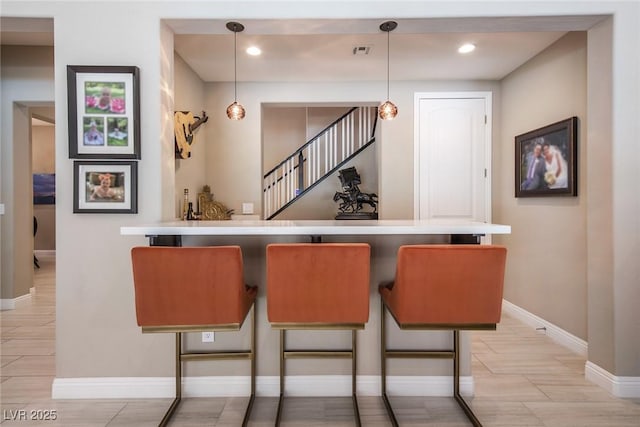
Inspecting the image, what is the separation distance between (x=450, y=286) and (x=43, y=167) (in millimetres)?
8928

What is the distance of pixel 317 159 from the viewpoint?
641cm

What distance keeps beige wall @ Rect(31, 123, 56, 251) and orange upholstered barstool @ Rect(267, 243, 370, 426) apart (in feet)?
26.4

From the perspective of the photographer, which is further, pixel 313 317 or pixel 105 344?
pixel 105 344

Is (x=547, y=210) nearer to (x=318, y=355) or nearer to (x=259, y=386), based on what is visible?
(x=318, y=355)

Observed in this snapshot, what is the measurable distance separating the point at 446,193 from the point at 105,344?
12.1ft

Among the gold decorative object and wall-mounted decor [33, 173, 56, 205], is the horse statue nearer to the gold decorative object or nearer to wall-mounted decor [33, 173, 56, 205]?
the gold decorative object

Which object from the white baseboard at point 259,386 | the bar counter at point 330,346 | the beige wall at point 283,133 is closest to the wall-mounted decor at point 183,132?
the bar counter at point 330,346

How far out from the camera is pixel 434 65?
12.2 ft

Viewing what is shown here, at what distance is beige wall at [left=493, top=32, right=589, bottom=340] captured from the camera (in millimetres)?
2932

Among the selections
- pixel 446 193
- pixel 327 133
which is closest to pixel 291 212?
pixel 327 133

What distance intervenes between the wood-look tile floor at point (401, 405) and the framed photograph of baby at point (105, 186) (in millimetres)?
1218

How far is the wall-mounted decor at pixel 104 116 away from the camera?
2229 mm

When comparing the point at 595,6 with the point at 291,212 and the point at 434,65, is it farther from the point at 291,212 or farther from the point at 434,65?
the point at 291,212

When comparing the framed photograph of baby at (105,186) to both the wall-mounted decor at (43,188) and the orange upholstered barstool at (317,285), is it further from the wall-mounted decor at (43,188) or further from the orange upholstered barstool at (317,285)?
the wall-mounted decor at (43,188)
